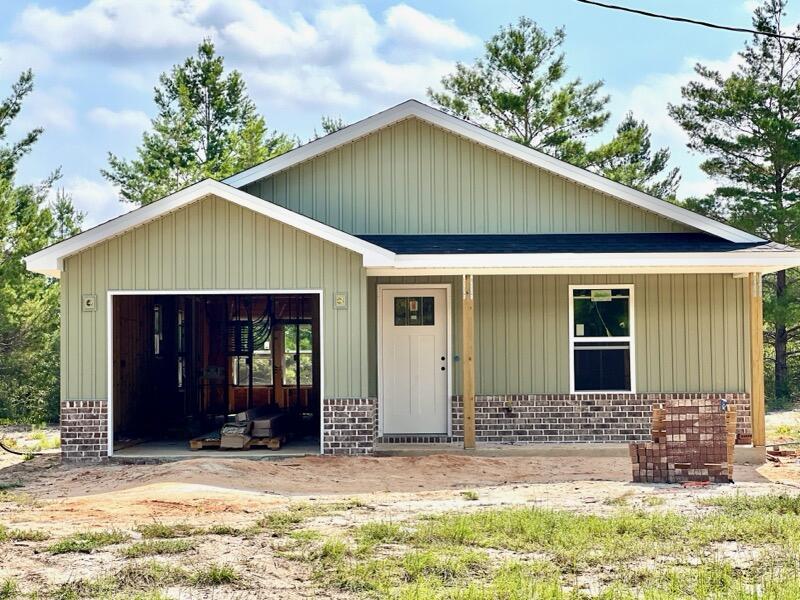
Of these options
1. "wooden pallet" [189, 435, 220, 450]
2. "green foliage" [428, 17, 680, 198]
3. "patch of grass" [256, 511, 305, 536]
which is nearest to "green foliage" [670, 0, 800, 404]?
"green foliage" [428, 17, 680, 198]

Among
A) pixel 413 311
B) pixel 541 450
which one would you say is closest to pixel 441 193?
pixel 413 311

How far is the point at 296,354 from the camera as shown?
18.3 meters

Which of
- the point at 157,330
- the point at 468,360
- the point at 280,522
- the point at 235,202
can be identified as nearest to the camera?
the point at 280,522

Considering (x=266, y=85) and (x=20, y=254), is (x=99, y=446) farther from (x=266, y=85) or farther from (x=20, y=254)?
(x=266, y=85)

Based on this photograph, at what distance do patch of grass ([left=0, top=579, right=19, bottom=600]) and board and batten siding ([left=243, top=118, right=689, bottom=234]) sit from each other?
29.2ft

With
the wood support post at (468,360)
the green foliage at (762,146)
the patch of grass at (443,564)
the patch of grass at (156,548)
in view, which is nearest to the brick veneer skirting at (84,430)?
the wood support post at (468,360)

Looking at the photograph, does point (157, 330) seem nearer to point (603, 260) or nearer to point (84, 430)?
point (84, 430)

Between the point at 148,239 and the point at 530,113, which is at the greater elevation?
the point at 530,113

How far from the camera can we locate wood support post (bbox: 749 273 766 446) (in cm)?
1316

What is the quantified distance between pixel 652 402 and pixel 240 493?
6659 mm

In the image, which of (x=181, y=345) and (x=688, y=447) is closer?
(x=688, y=447)

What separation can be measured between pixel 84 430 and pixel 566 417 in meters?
6.69

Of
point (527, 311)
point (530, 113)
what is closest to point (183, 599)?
Answer: point (527, 311)

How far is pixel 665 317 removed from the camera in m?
14.5
